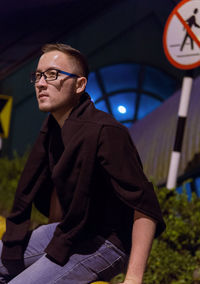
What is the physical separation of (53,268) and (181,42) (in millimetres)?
2924

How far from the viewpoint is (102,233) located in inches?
62.1

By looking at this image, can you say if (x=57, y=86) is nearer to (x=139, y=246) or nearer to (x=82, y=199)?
(x=82, y=199)

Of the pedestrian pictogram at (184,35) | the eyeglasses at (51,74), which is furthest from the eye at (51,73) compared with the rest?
the pedestrian pictogram at (184,35)

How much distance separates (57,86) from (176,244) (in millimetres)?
2416

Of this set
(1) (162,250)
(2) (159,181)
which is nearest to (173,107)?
(2) (159,181)

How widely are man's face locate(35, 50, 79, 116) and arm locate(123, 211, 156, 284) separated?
52 centimetres

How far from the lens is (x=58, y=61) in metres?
1.61

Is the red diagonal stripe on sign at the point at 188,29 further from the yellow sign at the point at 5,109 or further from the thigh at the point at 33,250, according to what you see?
the thigh at the point at 33,250

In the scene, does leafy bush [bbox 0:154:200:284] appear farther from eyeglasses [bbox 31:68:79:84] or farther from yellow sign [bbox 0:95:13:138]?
eyeglasses [bbox 31:68:79:84]

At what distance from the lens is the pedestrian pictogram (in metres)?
3.80

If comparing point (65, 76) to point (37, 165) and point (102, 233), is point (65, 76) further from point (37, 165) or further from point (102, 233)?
point (102, 233)

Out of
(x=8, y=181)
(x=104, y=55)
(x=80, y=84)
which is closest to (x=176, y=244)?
(x=80, y=84)

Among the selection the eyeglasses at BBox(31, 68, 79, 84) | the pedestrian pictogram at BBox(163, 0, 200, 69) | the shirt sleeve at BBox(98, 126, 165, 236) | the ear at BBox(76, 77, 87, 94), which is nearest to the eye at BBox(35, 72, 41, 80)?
the eyeglasses at BBox(31, 68, 79, 84)

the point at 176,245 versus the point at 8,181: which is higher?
the point at 8,181
